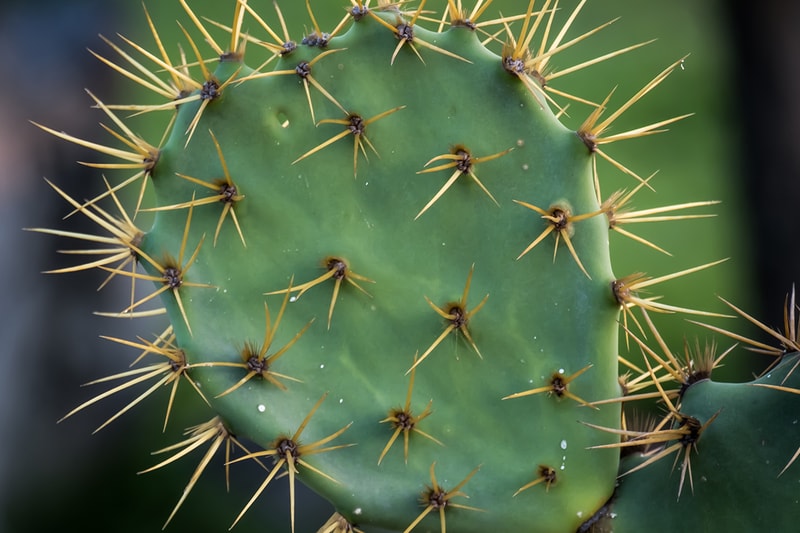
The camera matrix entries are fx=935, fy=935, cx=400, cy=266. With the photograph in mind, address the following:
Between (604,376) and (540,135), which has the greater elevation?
(540,135)

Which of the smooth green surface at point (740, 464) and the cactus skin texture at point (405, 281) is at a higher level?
the cactus skin texture at point (405, 281)

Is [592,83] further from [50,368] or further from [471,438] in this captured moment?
[471,438]

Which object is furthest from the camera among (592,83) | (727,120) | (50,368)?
(592,83)

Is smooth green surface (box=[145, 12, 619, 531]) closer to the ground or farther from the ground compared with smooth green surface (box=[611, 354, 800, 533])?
farther from the ground

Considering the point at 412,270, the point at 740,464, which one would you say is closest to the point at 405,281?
the point at 412,270

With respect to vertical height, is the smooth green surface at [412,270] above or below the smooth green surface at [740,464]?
above

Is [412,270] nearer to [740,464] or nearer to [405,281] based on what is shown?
[405,281]

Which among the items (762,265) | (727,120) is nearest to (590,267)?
(762,265)

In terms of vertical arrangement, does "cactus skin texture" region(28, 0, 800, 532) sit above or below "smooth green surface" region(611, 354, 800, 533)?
above
